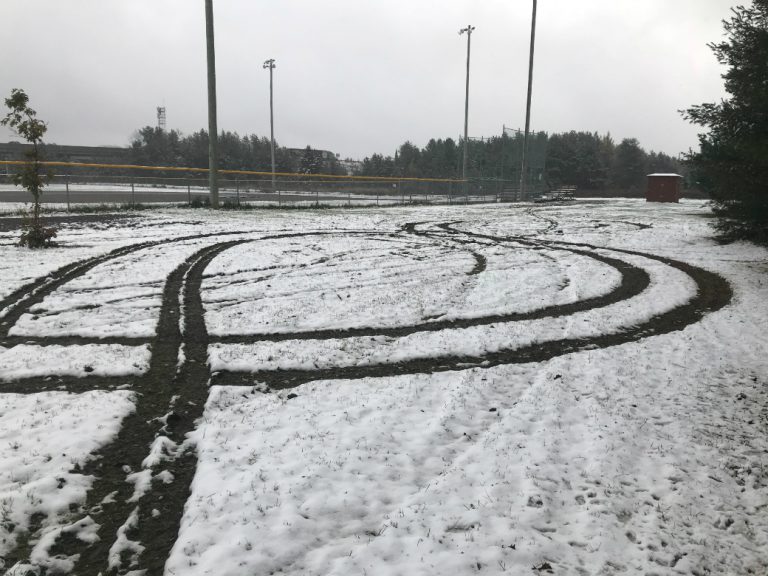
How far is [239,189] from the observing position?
29125 mm

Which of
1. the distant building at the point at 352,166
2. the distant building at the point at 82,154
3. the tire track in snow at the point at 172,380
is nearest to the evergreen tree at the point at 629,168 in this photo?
the distant building at the point at 352,166

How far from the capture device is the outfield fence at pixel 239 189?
24172 mm

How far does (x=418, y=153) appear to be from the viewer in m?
118

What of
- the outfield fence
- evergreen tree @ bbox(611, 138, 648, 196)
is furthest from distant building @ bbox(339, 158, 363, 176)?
the outfield fence

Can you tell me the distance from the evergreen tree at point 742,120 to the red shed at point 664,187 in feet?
99.4

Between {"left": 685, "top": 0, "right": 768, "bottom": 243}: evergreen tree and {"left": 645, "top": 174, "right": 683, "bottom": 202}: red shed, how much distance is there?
1193 inches

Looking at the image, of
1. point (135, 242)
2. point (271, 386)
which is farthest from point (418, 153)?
point (271, 386)

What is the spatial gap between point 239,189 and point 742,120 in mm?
23768

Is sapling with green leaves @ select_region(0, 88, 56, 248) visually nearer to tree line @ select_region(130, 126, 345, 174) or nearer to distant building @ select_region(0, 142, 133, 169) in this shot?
distant building @ select_region(0, 142, 133, 169)

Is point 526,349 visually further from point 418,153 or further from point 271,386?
point 418,153

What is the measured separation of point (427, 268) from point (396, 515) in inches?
290

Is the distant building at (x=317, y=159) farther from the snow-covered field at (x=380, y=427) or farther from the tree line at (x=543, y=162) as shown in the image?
the snow-covered field at (x=380, y=427)

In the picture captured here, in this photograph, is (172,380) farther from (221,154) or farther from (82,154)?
(82,154)

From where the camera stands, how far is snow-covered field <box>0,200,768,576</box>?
279 centimetres
